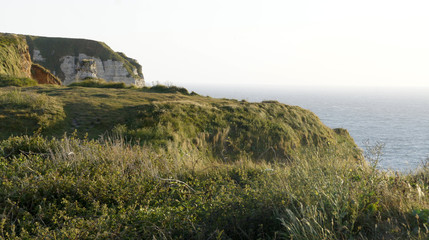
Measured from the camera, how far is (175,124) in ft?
47.5

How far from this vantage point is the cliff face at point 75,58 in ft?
219

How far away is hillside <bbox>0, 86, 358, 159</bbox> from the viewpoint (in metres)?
11.9

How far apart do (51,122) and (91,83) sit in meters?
17.5

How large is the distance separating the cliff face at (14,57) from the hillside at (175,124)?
Answer: 38.1 ft

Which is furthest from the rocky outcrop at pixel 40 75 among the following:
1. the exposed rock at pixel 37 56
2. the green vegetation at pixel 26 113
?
the exposed rock at pixel 37 56

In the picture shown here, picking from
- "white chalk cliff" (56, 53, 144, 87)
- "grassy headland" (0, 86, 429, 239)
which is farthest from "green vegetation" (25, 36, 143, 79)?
"grassy headland" (0, 86, 429, 239)

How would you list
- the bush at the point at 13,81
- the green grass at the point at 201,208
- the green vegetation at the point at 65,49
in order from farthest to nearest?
the green vegetation at the point at 65,49 → the bush at the point at 13,81 → the green grass at the point at 201,208

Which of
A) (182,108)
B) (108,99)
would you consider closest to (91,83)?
(108,99)

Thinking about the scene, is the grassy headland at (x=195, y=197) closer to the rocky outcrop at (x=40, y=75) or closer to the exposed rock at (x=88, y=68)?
the rocky outcrop at (x=40, y=75)

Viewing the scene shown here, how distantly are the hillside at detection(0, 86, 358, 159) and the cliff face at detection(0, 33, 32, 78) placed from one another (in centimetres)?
1160

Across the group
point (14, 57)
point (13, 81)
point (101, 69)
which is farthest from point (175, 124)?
point (101, 69)

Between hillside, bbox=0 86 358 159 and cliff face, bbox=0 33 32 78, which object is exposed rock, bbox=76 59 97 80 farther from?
hillside, bbox=0 86 358 159

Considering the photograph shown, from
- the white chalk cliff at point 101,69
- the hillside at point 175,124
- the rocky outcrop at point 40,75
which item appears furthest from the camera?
the white chalk cliff at point 101,69

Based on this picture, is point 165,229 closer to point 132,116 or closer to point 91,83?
point 132,116
